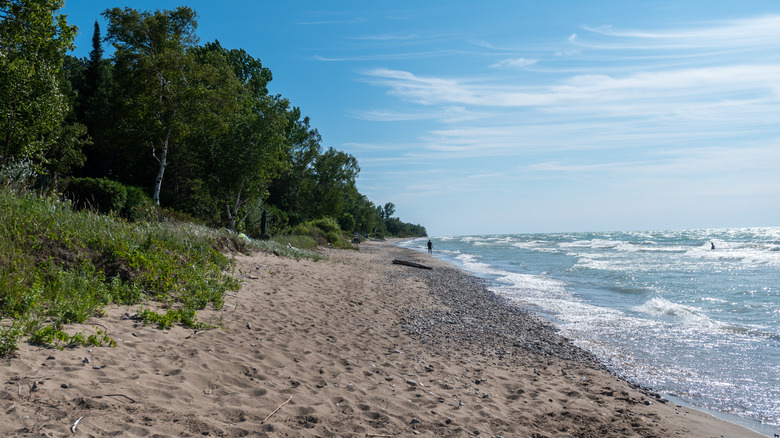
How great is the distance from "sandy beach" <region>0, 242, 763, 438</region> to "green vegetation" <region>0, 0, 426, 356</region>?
2.22 ft

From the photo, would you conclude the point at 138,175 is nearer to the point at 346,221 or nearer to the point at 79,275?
the point at 79,275

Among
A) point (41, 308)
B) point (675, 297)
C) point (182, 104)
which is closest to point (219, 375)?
point (41, 308)

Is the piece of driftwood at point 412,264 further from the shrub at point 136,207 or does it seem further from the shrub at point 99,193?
the shrub at point 99,193

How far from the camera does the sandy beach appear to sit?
12.7ft

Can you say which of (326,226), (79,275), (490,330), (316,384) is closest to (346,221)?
(326,226)

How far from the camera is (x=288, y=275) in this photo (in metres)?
13.1

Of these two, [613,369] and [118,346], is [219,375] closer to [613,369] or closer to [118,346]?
[118,346]

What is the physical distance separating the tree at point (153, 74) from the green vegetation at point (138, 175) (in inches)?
2.9

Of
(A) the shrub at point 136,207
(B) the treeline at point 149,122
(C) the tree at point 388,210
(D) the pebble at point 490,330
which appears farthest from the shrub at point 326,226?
(C) the tree at point 388,210

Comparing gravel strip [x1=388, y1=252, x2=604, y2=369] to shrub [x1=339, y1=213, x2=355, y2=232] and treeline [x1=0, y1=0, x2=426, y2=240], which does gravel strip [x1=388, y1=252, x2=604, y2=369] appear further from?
shrub [x1=339, y1=213, x2=355, y2=232]

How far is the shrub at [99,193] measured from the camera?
693 inches

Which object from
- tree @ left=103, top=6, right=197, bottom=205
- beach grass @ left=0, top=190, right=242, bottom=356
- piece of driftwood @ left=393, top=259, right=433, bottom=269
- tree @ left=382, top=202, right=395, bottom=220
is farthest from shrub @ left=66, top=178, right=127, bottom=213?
tree @ left=382, top=202, right=395, bottom=220

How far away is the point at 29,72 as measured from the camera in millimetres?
15453

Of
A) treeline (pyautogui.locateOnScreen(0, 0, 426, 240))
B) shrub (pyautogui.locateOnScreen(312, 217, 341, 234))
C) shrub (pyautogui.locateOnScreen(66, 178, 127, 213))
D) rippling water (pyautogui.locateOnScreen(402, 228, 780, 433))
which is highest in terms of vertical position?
treeline (pyautogui.locateOnScreen(0, 0, 426, 240))
